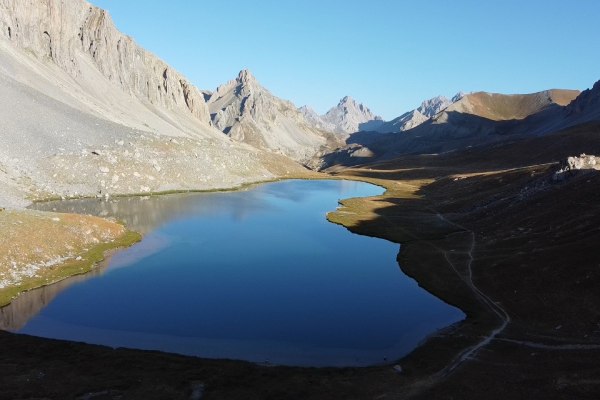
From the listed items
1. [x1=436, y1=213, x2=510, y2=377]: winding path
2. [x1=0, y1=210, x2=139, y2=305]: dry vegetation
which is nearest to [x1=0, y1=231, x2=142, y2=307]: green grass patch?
Answer: [x1=0, y1=210, x2=139, y2=305]: dry vegetation

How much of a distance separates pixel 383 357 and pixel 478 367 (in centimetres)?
737

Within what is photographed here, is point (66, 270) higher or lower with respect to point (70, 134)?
lower

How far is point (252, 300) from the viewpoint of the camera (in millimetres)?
50938

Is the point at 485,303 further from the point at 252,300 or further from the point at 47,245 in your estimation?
the point at 47,245

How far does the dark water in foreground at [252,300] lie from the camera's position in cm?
4088

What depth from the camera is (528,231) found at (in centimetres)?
6875

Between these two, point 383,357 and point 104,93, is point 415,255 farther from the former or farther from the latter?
point 104,93

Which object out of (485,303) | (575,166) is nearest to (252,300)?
(485,303)

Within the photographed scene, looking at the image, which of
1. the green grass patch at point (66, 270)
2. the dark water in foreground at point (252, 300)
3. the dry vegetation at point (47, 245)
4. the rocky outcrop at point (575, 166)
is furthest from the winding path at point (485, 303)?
the dry vegetation at point (47, 245)

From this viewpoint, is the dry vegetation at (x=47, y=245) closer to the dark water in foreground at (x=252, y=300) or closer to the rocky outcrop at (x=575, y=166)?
the dark water in foreground at (x=252, y=300)

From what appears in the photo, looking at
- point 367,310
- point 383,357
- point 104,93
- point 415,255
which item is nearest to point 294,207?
point 415,255

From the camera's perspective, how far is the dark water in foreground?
134ft

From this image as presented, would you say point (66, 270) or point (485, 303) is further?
point (66, 270)

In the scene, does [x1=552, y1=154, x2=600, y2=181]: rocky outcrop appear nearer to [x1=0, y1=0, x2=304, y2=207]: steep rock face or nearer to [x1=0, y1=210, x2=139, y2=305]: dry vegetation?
[x1=0, y1=210, x2=139, y2=305]: dry vegetation
